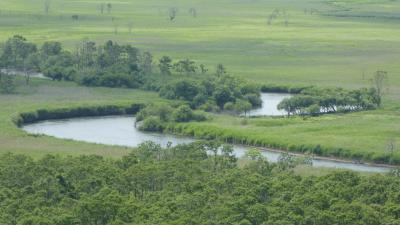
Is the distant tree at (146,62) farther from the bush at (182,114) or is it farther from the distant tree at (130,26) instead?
the distant tree at (130,26)

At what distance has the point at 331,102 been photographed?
3071 inches

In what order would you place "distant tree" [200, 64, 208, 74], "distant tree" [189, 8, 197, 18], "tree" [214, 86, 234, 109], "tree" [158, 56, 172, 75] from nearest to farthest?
1. "tree" [214, 86, 234, 109]
2. "tree" [158, 56, 172, 75]
3. "distant tree" [200, 64, 208, 74]
4. "distant tree" [189, 8, 197, 18]

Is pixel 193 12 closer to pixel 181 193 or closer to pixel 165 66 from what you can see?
pixel 165 66

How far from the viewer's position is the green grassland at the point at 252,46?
66.9 metres

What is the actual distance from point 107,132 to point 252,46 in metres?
44.0

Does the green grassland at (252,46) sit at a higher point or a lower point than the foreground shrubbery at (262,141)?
higher

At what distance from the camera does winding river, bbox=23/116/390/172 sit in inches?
2608

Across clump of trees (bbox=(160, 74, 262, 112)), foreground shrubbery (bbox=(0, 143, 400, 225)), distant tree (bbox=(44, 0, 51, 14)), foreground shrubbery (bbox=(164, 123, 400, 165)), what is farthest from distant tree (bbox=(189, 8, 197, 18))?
foreground shrubbery (bbox=(0, 143, 400, 225))

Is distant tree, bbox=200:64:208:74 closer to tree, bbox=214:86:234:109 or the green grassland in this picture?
the green grassland

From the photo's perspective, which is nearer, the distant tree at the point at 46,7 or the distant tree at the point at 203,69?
the distant tree at the point at 203,69

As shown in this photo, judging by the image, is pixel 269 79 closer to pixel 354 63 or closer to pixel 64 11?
pixel 354 63

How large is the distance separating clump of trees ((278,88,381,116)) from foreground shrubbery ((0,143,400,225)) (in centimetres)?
2346

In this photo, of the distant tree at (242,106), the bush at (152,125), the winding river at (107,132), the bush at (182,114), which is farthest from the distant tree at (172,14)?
the bush at (152,125)

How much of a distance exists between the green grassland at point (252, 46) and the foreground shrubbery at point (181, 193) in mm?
10652
